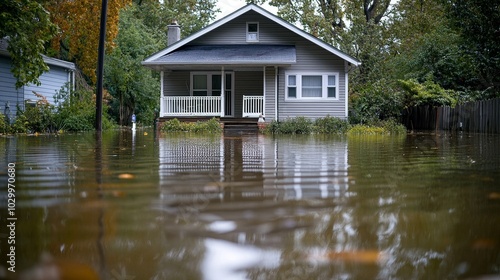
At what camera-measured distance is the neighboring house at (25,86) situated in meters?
22.2

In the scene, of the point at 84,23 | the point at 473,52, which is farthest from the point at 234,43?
the point at 473,52

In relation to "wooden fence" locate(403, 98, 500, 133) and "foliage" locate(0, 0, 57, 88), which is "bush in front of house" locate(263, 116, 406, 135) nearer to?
"wooden fence" locate(403, 98, 500, 133)

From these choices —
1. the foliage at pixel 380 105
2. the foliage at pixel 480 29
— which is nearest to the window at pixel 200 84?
the foliage at pixel 380 105

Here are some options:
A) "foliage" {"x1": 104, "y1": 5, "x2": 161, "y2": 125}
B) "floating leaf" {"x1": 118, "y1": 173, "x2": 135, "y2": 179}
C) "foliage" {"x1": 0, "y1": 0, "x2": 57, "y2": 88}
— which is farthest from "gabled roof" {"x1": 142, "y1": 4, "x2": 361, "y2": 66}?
"floating leaf" {"x1": 118, "y1": 173, "x2": 135, "y2": 179}

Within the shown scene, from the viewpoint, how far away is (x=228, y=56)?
25.4 meters

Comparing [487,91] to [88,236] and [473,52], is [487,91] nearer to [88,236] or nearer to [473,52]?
[473,52]

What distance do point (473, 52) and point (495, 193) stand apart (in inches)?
884

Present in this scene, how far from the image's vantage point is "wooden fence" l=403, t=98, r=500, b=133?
61.1 ft

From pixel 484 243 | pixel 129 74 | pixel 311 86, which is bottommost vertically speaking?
pixel 484 243

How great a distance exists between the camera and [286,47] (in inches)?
1077

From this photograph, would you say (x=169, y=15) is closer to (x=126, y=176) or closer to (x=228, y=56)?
(x=228, y=56)

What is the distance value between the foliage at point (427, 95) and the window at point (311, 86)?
347 centimetres

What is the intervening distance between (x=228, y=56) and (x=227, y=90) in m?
3.13

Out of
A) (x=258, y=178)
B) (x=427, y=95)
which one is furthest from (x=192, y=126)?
(x=258, y=178)
